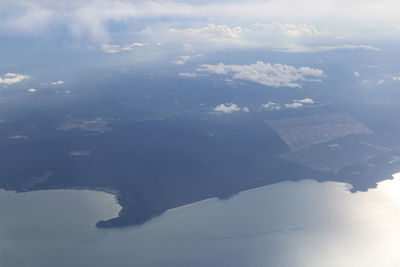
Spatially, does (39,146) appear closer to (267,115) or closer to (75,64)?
(267,115)

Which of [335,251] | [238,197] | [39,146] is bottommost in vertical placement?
[335,251]

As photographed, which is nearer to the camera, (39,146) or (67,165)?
(67,165)

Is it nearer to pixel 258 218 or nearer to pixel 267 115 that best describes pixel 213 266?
pixel 258 218

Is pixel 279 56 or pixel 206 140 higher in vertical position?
pixel 279 56

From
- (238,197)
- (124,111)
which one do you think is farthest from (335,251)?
(124,111)

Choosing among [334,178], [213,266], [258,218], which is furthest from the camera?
[334,178]

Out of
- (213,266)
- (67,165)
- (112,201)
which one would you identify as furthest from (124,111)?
(213,266)

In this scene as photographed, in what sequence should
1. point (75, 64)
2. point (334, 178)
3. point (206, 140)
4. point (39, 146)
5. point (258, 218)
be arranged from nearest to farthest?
point (258, 218) → point (334, 178) → point (39, 146) → point (206, 140) → point (75, 64)
